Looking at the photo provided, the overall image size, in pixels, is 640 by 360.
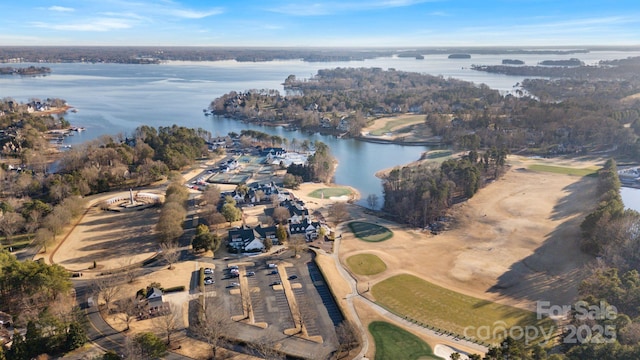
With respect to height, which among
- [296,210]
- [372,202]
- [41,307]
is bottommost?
[41,307]

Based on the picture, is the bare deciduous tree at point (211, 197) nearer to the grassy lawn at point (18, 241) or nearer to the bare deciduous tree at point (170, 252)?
the bare deciduous tree at point (170, 252)

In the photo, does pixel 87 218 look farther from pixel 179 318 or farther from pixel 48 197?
Result: pixel 179 318

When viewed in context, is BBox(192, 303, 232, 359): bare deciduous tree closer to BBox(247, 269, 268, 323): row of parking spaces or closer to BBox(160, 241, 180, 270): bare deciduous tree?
BBox(247, 269, 268, 323): row of parking spaces

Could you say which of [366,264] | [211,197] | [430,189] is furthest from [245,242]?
[430,189]

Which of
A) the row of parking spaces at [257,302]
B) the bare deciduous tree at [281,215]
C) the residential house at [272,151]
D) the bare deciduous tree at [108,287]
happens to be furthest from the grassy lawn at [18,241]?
the residential house at [272,151]

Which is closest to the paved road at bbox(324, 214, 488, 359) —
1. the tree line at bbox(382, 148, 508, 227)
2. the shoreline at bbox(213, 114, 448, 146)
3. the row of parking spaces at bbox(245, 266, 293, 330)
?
the row of parking spaces at bbox(245, 266, 293, 330)

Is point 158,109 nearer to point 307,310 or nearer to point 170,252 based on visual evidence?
point 170,252
